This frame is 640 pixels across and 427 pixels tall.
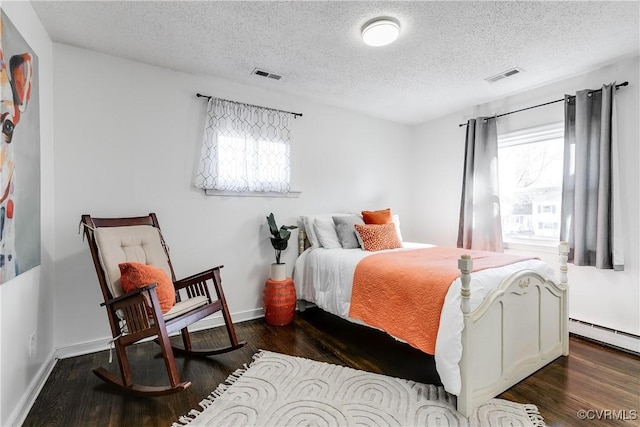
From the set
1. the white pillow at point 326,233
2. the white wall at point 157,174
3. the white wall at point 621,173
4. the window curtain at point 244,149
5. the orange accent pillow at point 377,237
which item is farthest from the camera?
the white pillow at point 326,233

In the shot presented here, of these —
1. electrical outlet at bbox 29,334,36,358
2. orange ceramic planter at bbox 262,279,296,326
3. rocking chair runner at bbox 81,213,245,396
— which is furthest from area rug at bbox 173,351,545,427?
electrical outlet at bbox 29,334,36,358

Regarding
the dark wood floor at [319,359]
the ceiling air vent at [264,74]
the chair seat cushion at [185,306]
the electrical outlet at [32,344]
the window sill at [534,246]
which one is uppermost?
the ceiling air vent at [264,74]

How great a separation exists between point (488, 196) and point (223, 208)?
9.57 feet

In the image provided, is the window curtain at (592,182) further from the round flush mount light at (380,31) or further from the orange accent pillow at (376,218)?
the round flush mount light at (380,31)

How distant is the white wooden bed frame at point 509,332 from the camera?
5.55 ft

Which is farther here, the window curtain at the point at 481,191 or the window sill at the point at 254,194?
the window curtain at the point at 481,191

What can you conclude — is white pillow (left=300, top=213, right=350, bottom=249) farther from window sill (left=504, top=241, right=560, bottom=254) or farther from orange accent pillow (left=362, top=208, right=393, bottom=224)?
window sill (left=504, top=241, right=560, bottom=254)

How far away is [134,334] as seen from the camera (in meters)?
1.85

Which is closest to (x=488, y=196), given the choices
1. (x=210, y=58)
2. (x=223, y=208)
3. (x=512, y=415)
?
(x=512, y=415)

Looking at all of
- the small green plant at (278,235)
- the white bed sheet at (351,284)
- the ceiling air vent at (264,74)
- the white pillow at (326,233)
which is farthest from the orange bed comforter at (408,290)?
the ceiling air vent at (264,74)

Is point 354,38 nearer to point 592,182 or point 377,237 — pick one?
point 377,237

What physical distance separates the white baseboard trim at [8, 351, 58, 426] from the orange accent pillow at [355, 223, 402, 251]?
259 centimetres

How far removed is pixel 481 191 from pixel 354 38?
7.63 feet

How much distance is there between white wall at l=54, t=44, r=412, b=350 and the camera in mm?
2387
